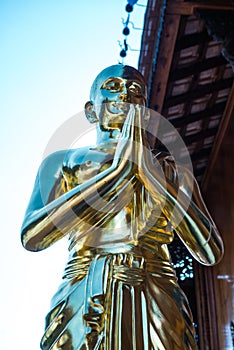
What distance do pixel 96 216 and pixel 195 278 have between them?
31.8 feet

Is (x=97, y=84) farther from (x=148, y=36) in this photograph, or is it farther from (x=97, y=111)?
(x=148, y=36)

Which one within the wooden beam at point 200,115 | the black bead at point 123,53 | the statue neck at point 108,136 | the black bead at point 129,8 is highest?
the black bead at point 129,8

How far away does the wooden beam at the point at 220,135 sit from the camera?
8.58 meters

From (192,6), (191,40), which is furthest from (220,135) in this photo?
(192,6)

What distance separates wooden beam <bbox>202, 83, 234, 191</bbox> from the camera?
8.58m

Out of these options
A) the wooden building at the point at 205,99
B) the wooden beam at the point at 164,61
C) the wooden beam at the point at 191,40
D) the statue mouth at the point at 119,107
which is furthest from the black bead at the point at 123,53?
the statue mouth at the point at 119,107

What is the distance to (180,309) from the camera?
1.20 metres

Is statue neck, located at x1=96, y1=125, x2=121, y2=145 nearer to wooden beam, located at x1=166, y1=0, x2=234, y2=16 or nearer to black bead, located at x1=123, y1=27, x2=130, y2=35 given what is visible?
wooden beam, located at x1=166, y1=0, x2=234, y2=16

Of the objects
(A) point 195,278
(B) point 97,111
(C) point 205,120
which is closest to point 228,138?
(C) point 205,120

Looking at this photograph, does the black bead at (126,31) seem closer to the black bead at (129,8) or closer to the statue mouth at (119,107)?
the black bead at (129,8)

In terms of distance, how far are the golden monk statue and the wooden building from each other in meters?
3.80

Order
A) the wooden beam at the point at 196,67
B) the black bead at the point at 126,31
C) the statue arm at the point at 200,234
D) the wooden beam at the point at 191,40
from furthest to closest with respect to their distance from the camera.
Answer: the wooden beam at the point at 196,67, the wooden beam at the point at 191,40, the black bead at the point at 126,31, the statue arm at the point at 200,234

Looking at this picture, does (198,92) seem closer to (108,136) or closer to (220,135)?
(220,135)

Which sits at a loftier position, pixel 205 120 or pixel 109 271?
pixel 205 120
